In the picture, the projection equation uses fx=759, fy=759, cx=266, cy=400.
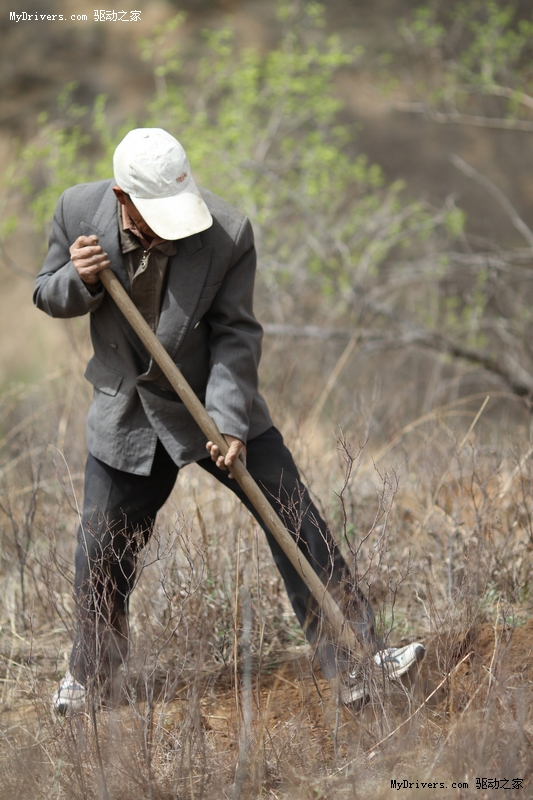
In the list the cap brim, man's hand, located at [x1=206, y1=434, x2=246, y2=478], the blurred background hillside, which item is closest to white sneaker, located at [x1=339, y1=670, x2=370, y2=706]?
man's hand, located at [x1=206, y1=434, x2=246, y2=478]

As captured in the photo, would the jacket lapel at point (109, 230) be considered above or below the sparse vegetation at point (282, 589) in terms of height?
above

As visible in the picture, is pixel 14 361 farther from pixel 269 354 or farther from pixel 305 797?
pixel 305 797

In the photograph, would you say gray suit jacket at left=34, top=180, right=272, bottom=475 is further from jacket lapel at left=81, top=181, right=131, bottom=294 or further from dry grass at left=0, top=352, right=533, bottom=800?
dry grass at left=0, top=352, right=533, bottom=800

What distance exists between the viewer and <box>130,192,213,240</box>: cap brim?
2.06 m

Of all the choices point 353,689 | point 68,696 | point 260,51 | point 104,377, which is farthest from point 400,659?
point 260,51

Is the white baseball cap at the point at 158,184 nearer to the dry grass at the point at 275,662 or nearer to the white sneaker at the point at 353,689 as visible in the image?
the dry grass at the point at 275,662

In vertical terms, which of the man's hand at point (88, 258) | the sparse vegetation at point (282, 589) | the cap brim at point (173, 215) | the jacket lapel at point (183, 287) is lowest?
the sparse vegetation at point (282, 589)

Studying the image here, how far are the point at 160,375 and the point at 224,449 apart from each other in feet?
1.01

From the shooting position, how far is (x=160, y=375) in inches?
90.4

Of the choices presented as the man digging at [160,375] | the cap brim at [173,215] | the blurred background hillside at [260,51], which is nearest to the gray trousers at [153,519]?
the man digging at [160,375]

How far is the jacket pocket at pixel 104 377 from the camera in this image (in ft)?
7.67

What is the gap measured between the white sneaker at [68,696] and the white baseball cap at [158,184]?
1359 mm

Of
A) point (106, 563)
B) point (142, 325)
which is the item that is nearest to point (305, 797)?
point (106, 563)

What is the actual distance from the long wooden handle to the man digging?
3cm
